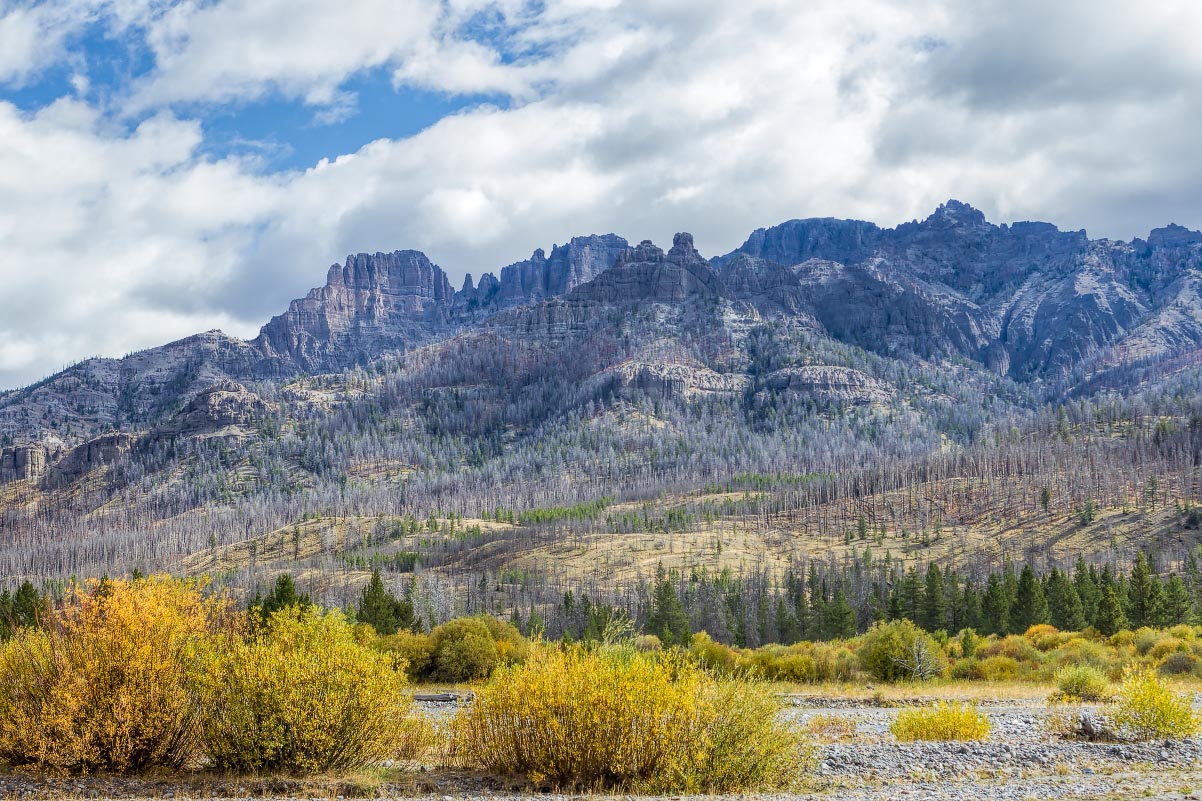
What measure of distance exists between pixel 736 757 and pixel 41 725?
15330mm

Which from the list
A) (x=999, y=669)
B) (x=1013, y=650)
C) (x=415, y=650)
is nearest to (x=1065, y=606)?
(x=1013, y=650)

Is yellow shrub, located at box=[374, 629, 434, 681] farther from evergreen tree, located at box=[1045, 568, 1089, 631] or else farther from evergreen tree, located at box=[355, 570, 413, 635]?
evergreen tree, located at box=[1045, 568, 1089, 631]

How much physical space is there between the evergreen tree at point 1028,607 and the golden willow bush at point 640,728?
187 ft

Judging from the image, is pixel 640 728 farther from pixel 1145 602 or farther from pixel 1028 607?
pixel 1028 607

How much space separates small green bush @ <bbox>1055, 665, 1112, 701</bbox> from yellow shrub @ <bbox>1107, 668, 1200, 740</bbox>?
9.10m

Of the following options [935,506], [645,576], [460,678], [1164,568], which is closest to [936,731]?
[460,678]

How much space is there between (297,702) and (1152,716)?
21.4 metres

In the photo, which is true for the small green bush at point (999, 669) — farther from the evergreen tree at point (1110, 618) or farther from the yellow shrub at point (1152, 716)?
the yellow shrub at point (1152, 716)

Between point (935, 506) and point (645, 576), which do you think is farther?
point (935, 506)

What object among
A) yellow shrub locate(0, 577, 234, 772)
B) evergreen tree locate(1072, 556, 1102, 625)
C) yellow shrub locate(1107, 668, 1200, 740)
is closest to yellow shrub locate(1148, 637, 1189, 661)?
yellow shrub locate(1107, 668, 1200, 740)

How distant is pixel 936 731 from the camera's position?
83.1 ft

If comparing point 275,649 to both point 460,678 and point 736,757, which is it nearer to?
point 736,757

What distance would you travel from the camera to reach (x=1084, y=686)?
34188 mm

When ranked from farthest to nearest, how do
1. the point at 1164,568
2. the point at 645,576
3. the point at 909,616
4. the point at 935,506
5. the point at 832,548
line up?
1. the point at 935,506
2. the point at 832,548
3. the point at 645,576
4. the point at 1164,568
5. the point at 909,616
